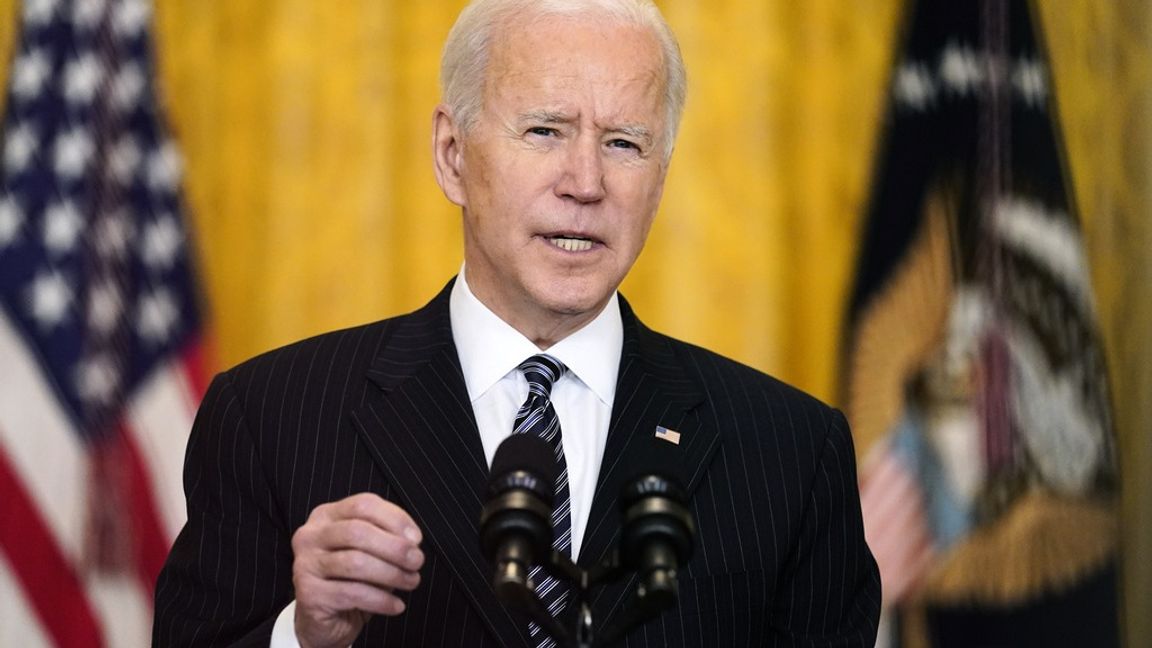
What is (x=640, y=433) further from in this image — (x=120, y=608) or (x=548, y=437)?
(x=120, y=608)

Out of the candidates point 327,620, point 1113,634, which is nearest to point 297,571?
point 327,620

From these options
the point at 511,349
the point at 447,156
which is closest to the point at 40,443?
the point at 447,156

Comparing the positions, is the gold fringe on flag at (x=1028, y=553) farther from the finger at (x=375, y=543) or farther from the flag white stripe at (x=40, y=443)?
the finger at (x=375, y=543)

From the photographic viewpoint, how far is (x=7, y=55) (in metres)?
3.88

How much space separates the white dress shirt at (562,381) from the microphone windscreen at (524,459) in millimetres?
602

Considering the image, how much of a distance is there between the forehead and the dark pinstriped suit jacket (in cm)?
41

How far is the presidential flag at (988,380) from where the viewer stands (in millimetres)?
4070

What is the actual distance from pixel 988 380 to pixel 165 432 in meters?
2.38

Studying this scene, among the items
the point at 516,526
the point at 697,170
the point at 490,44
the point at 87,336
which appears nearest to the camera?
the point at 516,526

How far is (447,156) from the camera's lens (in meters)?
2.39

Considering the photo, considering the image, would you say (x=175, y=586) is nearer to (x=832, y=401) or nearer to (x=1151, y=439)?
(x=832, y=401)

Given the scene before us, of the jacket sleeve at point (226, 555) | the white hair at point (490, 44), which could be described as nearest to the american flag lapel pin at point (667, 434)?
the white hair at point (490, 44)

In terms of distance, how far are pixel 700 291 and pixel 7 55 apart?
209cm

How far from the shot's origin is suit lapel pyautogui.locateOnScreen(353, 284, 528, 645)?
6.52 ft
